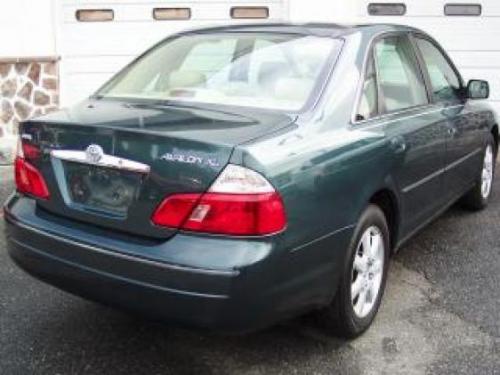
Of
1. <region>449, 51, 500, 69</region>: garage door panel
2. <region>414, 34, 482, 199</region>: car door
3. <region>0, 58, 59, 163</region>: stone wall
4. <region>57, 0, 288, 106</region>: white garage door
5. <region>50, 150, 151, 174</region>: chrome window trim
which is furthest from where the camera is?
<region>449, 51, 500, 69</region>: garage door panel

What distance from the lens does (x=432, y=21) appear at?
8.53 metres

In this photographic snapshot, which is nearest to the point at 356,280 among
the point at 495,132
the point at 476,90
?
the point at 476,90

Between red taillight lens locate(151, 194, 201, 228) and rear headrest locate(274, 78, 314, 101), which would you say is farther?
rear headrest locate(274, 78, 314, 101)

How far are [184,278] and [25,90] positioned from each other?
600 centimetres

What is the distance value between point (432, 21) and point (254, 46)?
5.29 m

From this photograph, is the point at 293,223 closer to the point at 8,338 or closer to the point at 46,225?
the point at 46,225

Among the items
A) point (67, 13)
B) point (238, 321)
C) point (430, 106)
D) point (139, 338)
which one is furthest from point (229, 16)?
point (238, 321)

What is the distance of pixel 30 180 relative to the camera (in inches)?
131

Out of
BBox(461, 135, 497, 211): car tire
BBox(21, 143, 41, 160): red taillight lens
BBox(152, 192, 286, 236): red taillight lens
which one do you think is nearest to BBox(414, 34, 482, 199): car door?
BBox(461, 135, 497, 211): car tire

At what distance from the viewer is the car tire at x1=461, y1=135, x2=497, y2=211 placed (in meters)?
5.69

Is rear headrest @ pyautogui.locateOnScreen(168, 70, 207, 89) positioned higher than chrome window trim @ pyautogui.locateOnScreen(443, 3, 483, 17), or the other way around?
chrome window trim @ pyautogui.locateOnScreen(443, 3, 483, 17)

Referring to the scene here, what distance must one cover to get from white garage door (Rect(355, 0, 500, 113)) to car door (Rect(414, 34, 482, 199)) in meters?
3.56

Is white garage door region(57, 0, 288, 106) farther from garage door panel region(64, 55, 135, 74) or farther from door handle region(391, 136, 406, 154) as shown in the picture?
door handle region(391, 136, 406, 154)

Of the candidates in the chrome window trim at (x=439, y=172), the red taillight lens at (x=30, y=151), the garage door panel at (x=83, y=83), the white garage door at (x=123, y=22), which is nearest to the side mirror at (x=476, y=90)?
the chrome window trim at (x=439, y=172)
